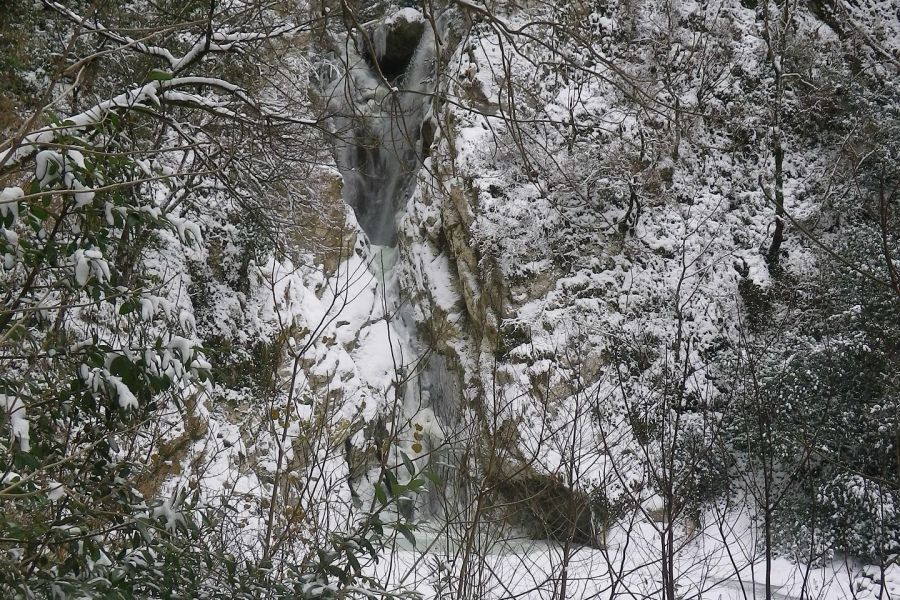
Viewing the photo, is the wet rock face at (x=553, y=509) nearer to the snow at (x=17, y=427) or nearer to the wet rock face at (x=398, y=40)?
the snow at (x=17, y=427)

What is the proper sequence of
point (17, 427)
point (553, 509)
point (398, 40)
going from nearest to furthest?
1. point (17, 427)
2. point (553, 509)
3. point (398, 40)

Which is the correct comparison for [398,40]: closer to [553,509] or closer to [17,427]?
[553,509]

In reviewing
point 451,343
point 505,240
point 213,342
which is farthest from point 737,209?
point 213,342

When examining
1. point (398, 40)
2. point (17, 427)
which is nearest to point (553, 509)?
point (17, 427)

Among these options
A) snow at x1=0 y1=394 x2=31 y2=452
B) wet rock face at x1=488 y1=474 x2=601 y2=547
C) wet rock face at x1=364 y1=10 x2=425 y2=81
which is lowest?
snow at x1=0 y1=394 x2=31 y2=452

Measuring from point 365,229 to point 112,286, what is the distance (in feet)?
39.3

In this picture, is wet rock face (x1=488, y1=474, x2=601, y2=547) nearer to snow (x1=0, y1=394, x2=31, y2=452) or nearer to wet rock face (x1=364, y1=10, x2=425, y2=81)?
snow (x1=0, y1=394, x2=31, y2=452)

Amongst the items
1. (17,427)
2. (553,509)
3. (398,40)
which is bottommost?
(17,427)

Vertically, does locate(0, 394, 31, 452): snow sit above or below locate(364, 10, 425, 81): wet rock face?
below

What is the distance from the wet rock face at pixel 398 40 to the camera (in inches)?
538

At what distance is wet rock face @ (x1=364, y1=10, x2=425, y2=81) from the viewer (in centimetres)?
1366

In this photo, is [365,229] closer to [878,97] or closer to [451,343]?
[451,343]

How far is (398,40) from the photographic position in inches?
551

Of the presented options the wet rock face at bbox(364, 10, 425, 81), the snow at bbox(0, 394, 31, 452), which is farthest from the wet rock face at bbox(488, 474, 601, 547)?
the wet rock face at bbox(364, 10, 425, 81)
